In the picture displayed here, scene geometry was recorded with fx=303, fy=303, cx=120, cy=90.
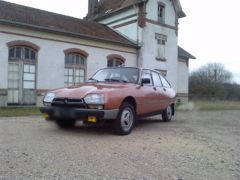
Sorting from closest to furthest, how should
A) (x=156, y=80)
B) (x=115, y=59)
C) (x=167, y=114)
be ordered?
(x=156, y=80), (x=167, y=114), (x=115, y=59)

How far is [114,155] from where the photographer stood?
5.09 meters

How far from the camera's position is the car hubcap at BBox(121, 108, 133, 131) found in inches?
277

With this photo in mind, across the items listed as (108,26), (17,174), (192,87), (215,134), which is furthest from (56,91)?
(192,87)

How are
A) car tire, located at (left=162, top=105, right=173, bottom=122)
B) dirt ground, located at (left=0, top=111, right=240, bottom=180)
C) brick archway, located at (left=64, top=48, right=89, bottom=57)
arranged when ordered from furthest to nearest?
brick archway, located at (left=64, top=48, right=89, bottom=57)
car tire, located at (left=162, top=105, right=173, bottom=122)
dirt ground, located at (left=0, top=111, right=240, bottom=180)

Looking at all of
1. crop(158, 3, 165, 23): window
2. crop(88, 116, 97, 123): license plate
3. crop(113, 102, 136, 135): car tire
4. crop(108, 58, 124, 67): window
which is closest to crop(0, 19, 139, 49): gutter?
crop(108, 58, 124, 67): window

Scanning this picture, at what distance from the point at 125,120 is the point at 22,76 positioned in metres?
12.1

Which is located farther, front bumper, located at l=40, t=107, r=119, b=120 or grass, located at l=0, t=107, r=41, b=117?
grass, located at l=0, t=107, r=41, b=117

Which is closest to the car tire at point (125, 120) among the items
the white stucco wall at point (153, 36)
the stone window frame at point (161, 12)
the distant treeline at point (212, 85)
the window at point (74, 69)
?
the window at point (74, 69)

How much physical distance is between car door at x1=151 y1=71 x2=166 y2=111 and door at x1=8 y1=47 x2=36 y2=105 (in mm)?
10461

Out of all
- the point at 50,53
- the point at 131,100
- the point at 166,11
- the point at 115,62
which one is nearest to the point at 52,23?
the point at 50,53

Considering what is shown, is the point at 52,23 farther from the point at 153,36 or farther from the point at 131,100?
the point at 131,100

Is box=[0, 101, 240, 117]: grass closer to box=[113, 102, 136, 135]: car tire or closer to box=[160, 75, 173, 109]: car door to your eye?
box=[160, 75, 173, 109]: car door

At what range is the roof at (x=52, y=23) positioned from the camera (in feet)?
58.0

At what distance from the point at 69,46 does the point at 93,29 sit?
3638 millimetres
